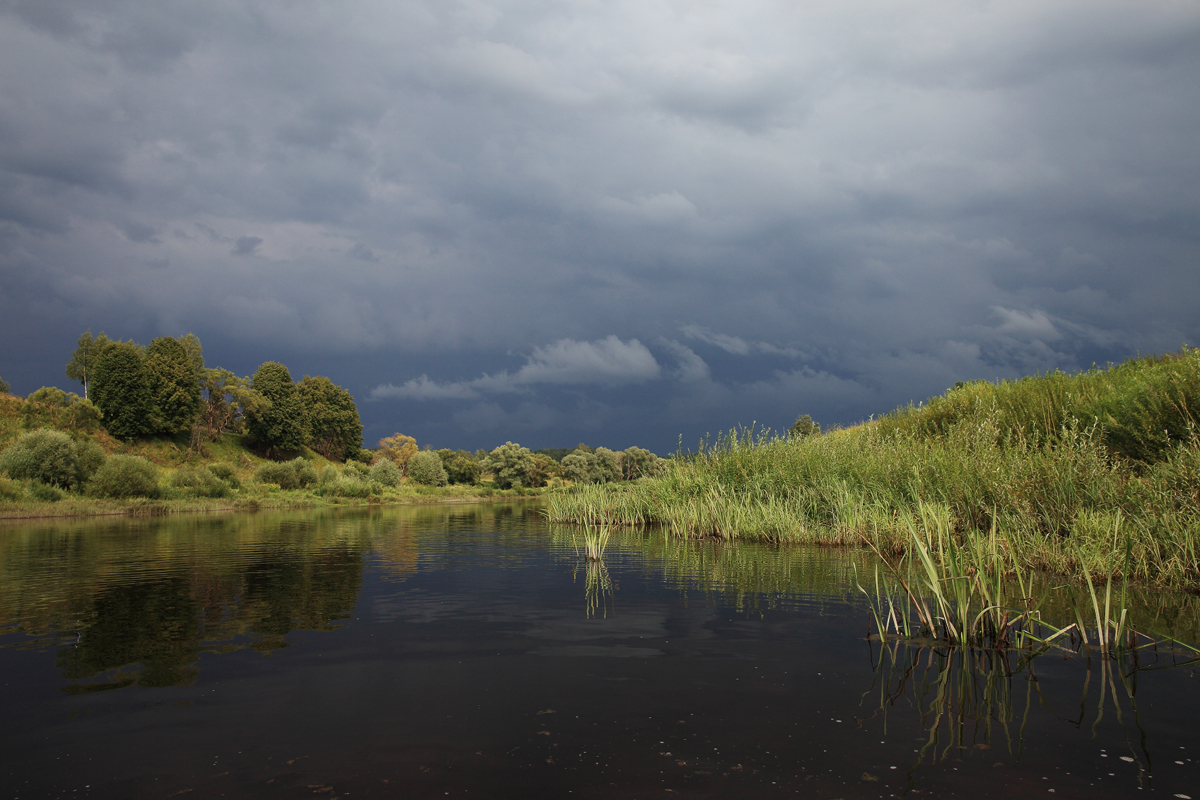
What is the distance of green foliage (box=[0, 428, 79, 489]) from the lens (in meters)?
44.0

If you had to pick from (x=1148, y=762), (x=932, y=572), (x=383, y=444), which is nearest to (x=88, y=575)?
(x=932, y=572)

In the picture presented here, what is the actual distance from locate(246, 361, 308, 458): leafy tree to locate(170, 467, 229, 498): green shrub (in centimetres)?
3540

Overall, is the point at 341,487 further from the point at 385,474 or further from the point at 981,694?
the point at 981,694

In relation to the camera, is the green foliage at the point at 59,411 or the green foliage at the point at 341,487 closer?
the green foliage at the point at 59,411

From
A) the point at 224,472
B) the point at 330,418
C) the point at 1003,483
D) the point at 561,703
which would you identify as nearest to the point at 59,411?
the point at 224,472

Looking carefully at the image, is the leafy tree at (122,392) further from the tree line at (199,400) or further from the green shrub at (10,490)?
the green shrub at (10,490)

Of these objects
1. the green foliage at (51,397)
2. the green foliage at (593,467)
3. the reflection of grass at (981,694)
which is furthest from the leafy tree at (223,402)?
the reflection of grass at (981,694)

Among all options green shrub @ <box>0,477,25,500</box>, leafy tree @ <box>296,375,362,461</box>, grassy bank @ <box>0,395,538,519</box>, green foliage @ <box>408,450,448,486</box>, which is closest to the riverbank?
grassy bank @ <box>0,395,538,519</box>

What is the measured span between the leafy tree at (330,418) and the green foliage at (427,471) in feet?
54.5

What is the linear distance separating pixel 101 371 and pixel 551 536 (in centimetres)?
7323

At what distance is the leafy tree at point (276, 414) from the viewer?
89938 mm

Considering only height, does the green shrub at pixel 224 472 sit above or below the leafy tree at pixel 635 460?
below

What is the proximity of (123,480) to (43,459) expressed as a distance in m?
5.26

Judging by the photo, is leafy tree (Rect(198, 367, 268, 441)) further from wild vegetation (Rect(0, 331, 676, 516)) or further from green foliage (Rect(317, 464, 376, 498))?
green foliage (Rect(317, 464, 376, 498))
